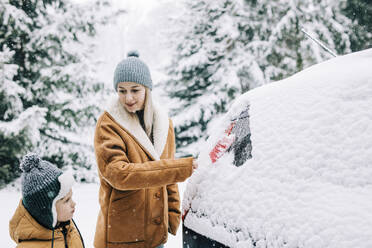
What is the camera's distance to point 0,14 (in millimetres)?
6387

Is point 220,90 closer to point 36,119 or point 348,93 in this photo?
point 36,119

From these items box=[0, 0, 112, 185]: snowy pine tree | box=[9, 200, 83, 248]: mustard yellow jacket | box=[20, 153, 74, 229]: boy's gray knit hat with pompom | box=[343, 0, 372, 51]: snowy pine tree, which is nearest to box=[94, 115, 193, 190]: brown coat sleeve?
box=[20, 153, 74, 229]: boy's gray knit hat with pompom

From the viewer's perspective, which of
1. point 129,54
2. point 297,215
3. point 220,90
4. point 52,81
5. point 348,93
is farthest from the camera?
point 220,90

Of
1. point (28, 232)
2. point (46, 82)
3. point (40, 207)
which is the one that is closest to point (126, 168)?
point (40, 207)

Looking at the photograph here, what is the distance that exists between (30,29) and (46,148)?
2812mm

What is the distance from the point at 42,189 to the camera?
1.67 metres

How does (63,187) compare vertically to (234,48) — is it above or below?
below

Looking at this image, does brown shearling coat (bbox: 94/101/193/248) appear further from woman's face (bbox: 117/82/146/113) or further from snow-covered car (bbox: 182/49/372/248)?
snow-covered car (bbox: 182/49/372/248)

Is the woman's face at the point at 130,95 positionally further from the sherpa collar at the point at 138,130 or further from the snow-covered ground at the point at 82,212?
the snow-covered ground at the point at 82,212

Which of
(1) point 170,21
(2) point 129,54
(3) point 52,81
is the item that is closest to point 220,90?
(1) point 170,21

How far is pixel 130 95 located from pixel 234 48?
848cm

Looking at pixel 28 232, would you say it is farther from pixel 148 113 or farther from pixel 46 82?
pixel 46 82

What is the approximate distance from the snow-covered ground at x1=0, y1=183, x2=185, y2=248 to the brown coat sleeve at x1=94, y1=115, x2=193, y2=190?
2521 mm

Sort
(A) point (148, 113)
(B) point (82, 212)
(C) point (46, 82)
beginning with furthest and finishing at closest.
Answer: (C) point (46, 82) → (B) point (82, 212) → (A) point (148, 113)
